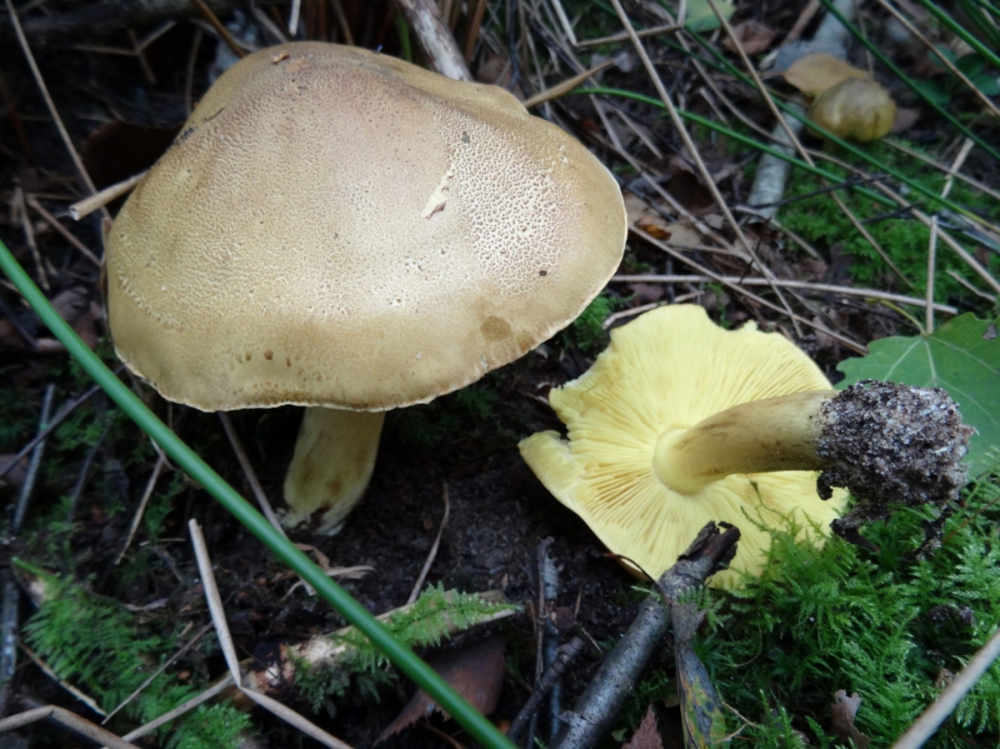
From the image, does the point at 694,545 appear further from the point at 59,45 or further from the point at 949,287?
the point at 59,45

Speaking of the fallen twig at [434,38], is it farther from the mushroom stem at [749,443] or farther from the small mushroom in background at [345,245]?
the mushroom stem at [749,443]

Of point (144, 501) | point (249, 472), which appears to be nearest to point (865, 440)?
point (249, 472)

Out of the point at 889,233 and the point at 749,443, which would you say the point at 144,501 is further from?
the point at 889,233

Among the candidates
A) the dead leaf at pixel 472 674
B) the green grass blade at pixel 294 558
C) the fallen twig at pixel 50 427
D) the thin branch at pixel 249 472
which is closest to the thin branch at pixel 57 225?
the fallen twig at pixel 50 427

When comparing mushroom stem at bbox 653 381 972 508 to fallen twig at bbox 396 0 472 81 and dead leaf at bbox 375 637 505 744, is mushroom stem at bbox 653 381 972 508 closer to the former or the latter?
dead leaf at bbox 375 637 505 744

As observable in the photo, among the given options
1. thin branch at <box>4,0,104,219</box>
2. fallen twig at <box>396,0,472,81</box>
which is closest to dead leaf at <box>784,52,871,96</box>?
fallen twig at <box>396,0,472,81</box>

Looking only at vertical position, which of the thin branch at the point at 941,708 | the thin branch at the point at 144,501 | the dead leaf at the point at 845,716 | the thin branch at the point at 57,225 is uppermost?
the thin branch at the point at 941,708
